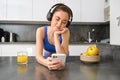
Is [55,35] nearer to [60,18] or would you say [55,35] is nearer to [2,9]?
[60,18]

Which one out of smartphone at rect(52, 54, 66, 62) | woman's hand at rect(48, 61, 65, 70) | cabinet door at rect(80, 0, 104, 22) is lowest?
woman's hand at rect(48, 61, 65, 70)

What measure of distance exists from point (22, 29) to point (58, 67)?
2.99m

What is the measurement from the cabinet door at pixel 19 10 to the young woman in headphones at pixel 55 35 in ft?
6.42

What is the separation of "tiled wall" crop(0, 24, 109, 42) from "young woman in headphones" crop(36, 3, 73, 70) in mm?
2248

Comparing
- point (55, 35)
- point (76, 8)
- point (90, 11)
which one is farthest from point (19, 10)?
point (55, 35)

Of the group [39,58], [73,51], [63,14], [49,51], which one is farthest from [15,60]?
[73,51]

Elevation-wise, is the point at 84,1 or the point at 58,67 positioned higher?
the point at 84,1

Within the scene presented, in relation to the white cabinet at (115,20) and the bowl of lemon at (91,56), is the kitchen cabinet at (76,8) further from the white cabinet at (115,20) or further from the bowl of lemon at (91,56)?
the bowl of lemon at (91,56)

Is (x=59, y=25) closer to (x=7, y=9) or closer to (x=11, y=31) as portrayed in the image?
(x=7, y=9)

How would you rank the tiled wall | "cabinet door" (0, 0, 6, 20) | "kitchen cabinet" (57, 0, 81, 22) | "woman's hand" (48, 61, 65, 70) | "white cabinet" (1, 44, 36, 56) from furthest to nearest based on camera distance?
the tiled wall < "kitchen cabinet" (57, 0, 81, 22) < "cabinet door" (0, 0, 6, 20) < "white cabinet" (1, 44, 36, 56) < "woman's hand" (48, 61, 65, 70)

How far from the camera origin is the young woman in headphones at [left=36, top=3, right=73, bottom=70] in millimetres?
1098

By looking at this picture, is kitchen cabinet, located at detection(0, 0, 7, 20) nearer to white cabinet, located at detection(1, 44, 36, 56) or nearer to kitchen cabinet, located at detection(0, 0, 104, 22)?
kitchen cabinet, located at detection(0, 0, 104, 22)

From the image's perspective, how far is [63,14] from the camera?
1.20 metres

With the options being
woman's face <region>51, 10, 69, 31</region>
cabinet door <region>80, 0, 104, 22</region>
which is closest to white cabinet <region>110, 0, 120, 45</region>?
cabinet door <region>80, 0, 104, 22</region>
